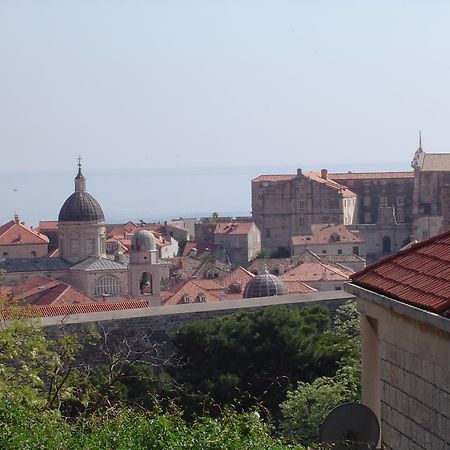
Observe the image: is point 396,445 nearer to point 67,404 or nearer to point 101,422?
point 101,422

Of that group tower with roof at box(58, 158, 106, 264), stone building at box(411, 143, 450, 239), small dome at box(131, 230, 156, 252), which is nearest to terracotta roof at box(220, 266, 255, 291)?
small dome at box(131, 230, 156, 252)

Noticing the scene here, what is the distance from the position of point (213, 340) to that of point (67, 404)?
18.7 feet

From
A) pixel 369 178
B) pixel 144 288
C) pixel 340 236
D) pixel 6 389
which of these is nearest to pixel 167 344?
pixel 6 389

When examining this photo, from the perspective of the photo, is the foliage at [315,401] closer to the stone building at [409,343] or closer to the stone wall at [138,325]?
the stone wall at [138,325]

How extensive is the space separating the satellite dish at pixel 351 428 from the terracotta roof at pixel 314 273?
206 ft

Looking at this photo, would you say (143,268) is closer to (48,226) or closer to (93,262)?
(93,262)

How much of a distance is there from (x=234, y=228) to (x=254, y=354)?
85.3m

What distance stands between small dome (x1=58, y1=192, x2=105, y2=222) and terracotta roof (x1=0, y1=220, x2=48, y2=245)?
18591 millimetres

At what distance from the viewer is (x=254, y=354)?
1905cm

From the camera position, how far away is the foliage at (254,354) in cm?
1798

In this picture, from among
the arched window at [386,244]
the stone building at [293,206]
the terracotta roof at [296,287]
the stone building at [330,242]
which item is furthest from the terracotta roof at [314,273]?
the stone building at [293,206]

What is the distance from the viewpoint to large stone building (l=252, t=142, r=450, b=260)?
10388 cm

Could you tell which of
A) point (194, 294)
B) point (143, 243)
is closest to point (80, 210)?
point (143, 243)

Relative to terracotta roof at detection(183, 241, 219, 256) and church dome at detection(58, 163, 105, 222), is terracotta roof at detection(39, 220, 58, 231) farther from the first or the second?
church dome at detection(58, 163, 105, 222)
